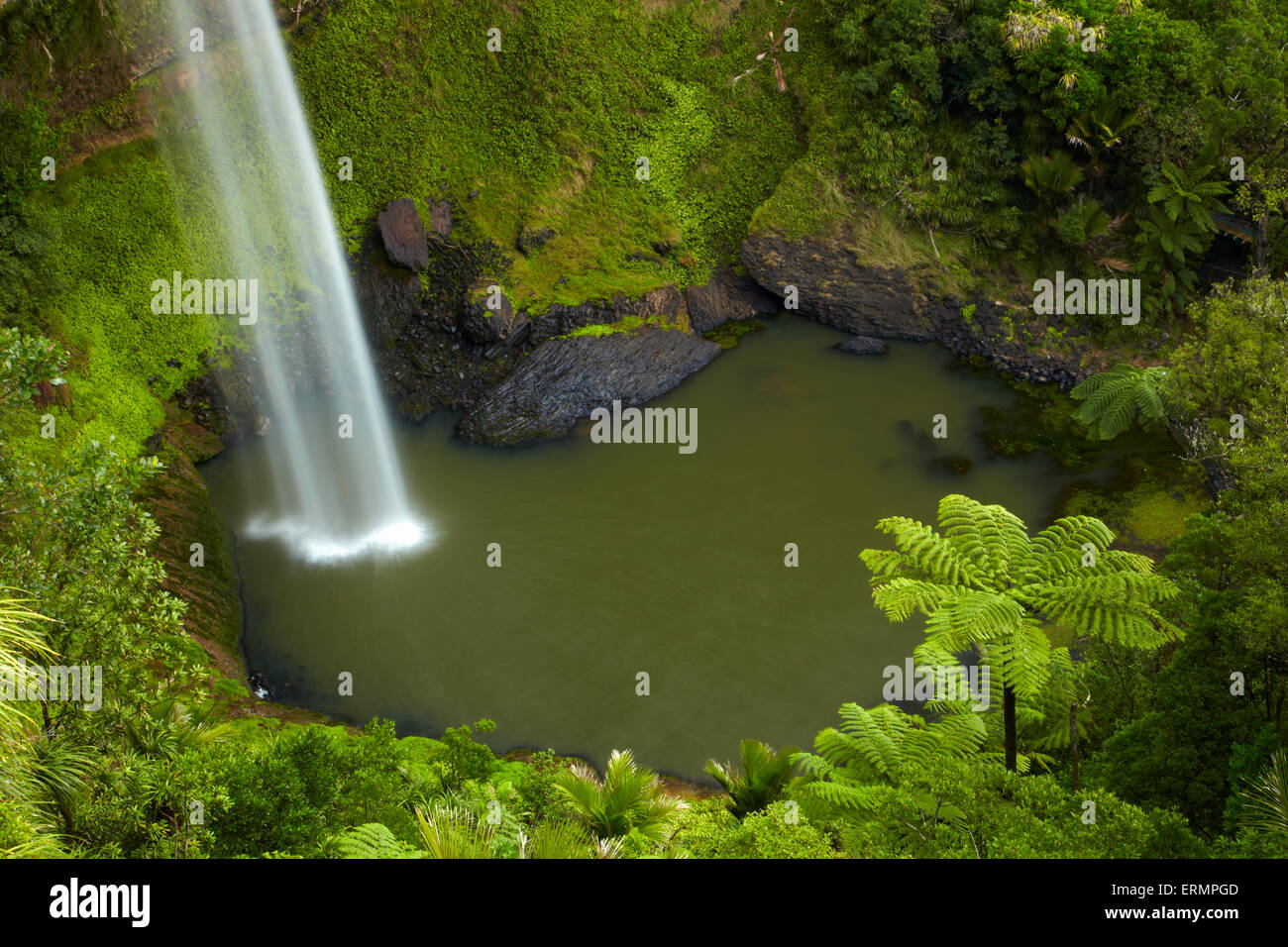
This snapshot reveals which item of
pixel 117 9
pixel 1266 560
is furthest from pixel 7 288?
pixel 1266 560

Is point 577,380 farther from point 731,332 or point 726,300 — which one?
point 726,300

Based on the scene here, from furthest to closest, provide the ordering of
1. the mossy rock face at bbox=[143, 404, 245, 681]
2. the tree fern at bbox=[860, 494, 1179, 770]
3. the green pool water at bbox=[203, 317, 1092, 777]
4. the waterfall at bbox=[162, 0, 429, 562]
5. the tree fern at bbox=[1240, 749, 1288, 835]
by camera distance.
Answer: the waterfall at bbox=[162, 0, 429, 562] < the mossy rock face at bbox=[143, 404, 245, 681] < the green pool water at bbox=[203, 317, 1092, 777] < the tree fern at bbox=[860, 494, 1179, 770] < the tree fern at bbox=[1240, 749, 1288, 835]

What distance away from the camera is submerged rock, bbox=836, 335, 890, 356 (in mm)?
27297

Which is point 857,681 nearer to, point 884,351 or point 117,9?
point 884,351

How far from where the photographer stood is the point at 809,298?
2866cm

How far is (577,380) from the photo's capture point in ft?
84.2

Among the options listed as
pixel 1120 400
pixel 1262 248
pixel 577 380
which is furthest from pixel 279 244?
pixel 1262 248

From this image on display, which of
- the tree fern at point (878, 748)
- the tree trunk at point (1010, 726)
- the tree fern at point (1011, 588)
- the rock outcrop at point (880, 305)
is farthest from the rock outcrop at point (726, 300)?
the tree trunk at point (1010, 726)

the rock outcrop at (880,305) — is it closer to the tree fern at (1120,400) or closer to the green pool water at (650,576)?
the green pool water at (650,576)

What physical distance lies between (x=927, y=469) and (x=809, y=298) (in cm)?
787

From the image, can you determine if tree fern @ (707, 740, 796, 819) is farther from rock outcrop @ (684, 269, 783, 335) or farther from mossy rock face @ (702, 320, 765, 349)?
rock outcrop @ (684, 269, 783, 335)

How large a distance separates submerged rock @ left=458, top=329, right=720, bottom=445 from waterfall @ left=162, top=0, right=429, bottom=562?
9.58 feet

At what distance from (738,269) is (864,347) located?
15.5ft

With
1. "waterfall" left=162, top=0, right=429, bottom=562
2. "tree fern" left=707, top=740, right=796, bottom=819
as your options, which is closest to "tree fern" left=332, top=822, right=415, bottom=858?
"tree fern" left=707, top=740, right=796, bottom=819
